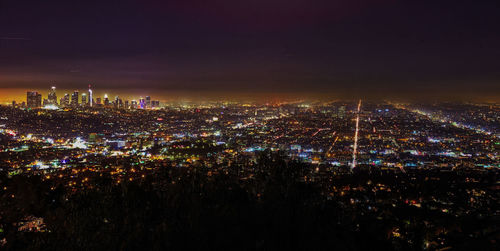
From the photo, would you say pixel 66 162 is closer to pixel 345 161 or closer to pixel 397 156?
pixel 345 161

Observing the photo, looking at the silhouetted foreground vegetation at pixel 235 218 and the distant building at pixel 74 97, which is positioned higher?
the distant building at pixel 74 97

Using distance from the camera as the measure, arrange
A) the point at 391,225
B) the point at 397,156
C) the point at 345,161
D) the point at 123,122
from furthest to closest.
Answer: the point at 123,122
the point at 397,156
the point at 345,161
the point at 391,225

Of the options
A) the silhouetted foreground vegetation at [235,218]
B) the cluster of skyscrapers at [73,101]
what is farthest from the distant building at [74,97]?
the silhouetted foreground vegetation at [235,218]

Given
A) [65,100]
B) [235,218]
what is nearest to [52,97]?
[65,100]

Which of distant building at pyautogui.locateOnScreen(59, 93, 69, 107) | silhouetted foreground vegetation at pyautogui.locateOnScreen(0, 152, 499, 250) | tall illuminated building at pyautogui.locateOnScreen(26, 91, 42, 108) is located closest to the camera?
silhouetted foreground vegetation at pyautogui.locateOnScreen(0, 152, 499, 250)

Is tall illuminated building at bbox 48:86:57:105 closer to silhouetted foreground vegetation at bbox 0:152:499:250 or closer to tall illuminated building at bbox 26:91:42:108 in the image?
tall illuminated building at bbox 26:91:42:108

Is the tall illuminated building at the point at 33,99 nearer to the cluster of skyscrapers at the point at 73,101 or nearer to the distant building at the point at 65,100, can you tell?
the cluster of skyscrapers at the point at 73,101

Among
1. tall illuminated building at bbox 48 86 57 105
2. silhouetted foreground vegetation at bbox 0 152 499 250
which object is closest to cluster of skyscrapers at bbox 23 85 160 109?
tall illuminated building at bbox 48 86 57 105

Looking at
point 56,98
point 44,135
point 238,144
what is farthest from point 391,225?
point 56,98

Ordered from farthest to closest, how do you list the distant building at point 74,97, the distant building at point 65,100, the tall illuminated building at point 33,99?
the distant building at point 74,97 < the distant building at point 65,100 < the tall illuminated building at point 33,99
